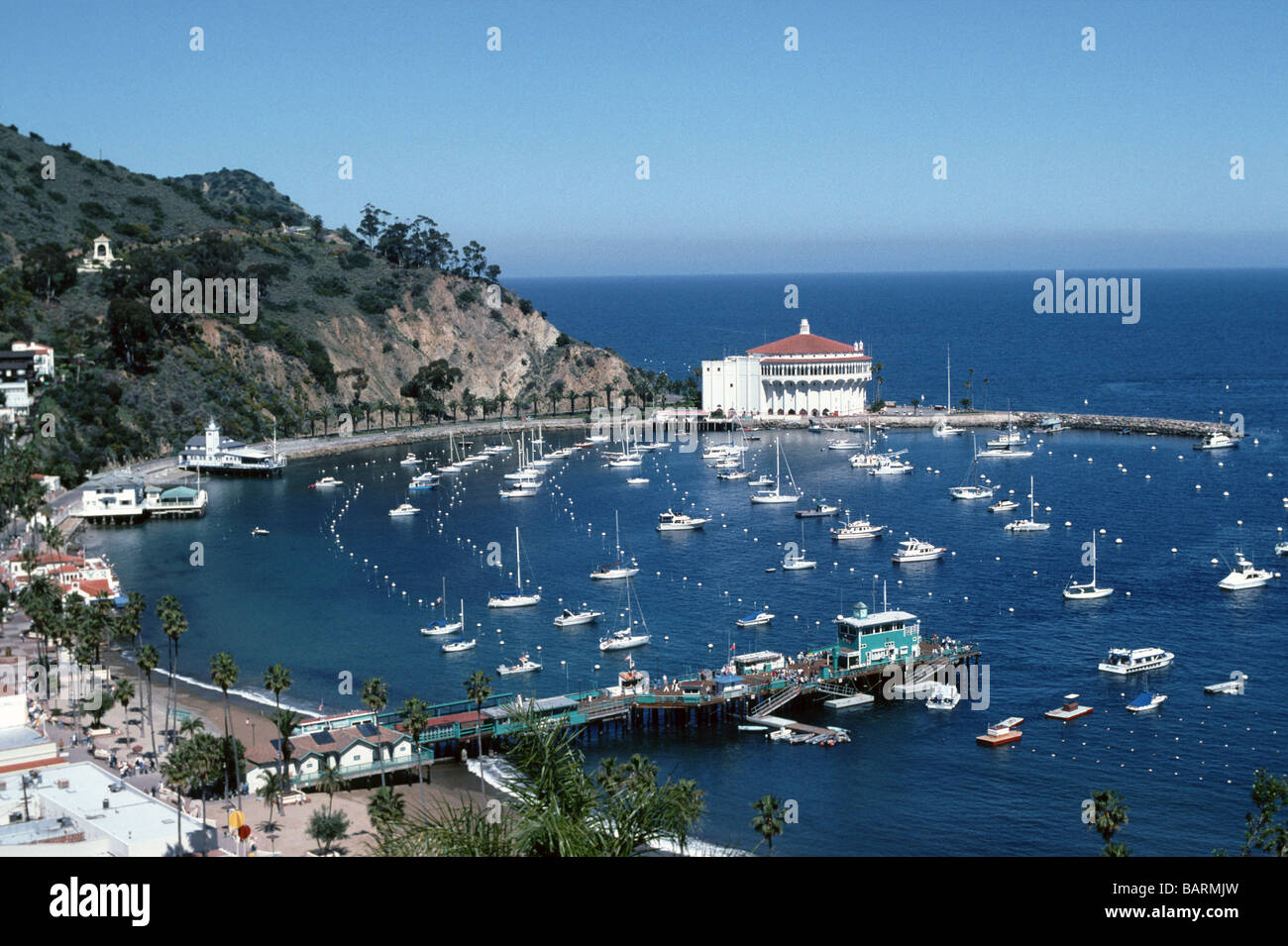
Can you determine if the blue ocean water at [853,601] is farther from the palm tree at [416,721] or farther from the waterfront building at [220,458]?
the palm tree at [416,721]

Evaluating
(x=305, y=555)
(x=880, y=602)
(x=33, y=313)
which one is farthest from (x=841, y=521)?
(x=33, y=313)

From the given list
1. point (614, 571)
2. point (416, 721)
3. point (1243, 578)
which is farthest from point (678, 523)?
point (416, 721)

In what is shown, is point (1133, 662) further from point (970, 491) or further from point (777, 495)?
point (777, 495)

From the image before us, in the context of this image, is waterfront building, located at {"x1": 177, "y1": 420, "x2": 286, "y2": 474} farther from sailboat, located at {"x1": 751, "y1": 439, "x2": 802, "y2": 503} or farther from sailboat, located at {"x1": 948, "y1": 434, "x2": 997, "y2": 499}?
sailboat, located at {"x1": 948, "y1": 434, "x2": 997, "y2": 499}

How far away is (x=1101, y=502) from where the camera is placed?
89188 mm

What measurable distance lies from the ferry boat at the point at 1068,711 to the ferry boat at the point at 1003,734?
1.59 m

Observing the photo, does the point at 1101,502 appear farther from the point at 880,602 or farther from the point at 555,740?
the point at 555,740

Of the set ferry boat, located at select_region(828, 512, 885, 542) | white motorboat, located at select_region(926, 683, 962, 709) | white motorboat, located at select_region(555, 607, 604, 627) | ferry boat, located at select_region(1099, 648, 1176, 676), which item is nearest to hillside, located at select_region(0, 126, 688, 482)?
white motorboat, located at select_region(555, 607, 604, 627)

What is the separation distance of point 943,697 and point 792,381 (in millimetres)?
89819

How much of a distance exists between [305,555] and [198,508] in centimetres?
1753

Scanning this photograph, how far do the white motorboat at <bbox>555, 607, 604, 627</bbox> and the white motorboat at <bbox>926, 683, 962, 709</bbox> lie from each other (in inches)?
692

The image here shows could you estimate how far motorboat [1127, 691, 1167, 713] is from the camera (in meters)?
48.6

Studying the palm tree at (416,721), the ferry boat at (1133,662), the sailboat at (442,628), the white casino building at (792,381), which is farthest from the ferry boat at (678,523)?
the white casino building at (792,381)
